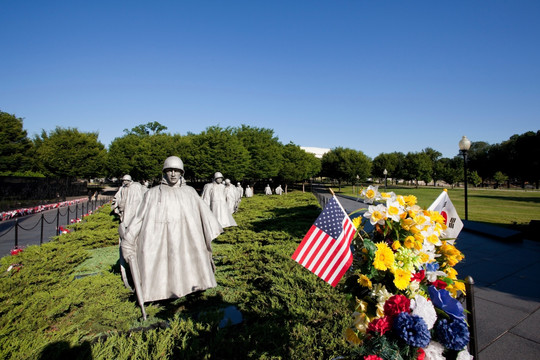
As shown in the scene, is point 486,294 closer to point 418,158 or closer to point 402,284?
point 402,284

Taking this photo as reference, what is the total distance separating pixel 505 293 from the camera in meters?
5.57

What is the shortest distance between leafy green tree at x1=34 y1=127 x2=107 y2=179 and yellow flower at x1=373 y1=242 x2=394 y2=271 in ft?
145

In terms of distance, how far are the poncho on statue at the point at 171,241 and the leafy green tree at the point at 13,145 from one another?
3809cm

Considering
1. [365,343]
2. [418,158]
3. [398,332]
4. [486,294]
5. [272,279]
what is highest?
[418,158]

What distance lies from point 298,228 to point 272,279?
228 inches

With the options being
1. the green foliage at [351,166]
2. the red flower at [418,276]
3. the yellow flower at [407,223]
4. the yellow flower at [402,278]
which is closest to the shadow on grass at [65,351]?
the yellow flower at [402,278]

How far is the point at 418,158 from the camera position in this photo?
64.5 metres

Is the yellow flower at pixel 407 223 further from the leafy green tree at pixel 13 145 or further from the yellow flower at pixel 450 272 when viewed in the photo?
the leafy green tree at pixel 13 145

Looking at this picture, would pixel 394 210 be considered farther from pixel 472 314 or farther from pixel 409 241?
pixel 472 314

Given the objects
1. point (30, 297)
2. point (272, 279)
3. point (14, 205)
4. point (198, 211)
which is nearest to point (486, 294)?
point (272, 279)

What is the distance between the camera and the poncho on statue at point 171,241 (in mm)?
4340

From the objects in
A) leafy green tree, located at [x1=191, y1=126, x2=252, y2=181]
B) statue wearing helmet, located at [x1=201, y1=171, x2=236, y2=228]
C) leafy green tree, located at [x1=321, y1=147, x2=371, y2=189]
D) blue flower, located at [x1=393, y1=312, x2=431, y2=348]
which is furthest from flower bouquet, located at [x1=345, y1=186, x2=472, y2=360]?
leafy green tree, located at [x1=321, y1=147, x2=371, y2=189]

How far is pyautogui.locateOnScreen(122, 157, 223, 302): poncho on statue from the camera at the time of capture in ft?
14.2

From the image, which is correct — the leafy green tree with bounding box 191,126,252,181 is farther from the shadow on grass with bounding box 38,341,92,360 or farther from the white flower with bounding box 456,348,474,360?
the white flower with bounding box 456,348,474,360
